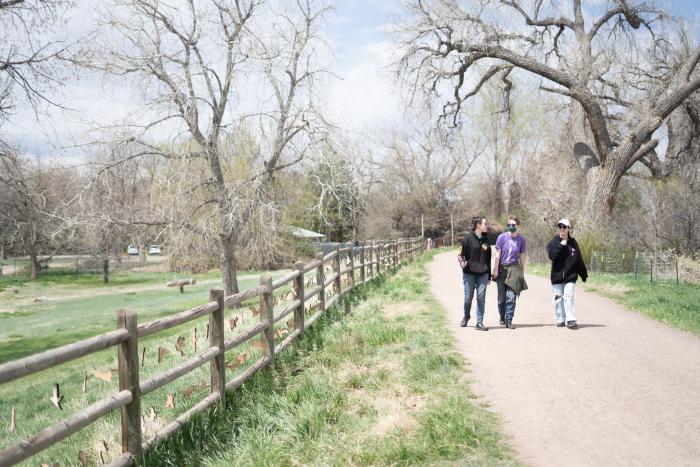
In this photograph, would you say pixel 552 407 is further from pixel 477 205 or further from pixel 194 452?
pixel 477 205

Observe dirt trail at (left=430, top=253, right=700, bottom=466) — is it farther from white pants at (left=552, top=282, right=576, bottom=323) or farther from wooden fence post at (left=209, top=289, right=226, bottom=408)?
wooden fence post at (left=209, top=289, right=226, bottom=408)

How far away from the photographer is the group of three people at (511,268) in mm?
9469

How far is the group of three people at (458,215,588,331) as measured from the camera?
9.47 meters

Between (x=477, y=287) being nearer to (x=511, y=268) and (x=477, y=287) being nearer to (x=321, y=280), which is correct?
(x=511, y=268)

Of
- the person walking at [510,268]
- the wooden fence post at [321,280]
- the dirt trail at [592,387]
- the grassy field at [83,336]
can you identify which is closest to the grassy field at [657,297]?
the dirt trail at [592,387]

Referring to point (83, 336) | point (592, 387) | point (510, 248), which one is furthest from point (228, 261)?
point (592, 387)

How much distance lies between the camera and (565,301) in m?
9.57

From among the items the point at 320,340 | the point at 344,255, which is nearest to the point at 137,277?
the point at 344,255

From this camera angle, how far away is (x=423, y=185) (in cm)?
5694

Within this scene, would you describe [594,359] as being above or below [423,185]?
below

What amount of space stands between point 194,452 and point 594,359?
491 cm

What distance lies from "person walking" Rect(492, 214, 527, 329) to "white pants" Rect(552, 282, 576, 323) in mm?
538

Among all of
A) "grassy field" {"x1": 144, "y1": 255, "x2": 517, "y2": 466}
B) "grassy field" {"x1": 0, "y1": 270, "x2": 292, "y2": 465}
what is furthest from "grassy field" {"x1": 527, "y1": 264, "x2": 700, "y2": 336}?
"grassy field" {"x1": 0, "y1": 270, "x2": 292, "y2": 465}

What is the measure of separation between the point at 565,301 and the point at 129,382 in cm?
725
